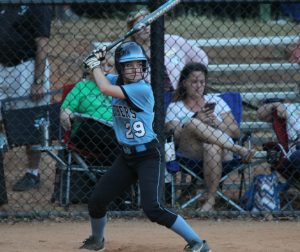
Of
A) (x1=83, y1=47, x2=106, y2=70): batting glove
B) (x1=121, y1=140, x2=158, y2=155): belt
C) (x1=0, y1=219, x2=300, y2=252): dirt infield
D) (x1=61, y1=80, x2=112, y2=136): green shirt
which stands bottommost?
(x1=0, y1=219, x2=300, y2=252): dirt infield

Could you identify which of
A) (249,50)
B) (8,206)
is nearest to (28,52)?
(8,206)

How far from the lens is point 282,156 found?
7.07 m

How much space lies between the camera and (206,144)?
706cm

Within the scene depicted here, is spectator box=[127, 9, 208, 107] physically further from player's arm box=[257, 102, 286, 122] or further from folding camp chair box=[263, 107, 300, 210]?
folding camp chair box=[263, 107, 300, 210]

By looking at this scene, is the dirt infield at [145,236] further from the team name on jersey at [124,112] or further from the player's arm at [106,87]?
the player's arm at [106,87]

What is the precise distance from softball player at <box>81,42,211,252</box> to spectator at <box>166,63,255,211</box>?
1.26 metres

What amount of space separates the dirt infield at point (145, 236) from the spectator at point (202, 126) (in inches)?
18.7

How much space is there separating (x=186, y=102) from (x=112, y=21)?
6.24 metres

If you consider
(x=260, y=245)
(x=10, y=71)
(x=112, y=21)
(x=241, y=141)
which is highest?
(x=112, y=21)

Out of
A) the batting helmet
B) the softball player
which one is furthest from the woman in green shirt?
the batting helmet

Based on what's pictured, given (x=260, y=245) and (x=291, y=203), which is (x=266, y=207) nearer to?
(x=291, y=203)

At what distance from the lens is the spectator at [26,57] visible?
757 cm

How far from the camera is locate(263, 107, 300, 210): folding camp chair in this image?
278 inches

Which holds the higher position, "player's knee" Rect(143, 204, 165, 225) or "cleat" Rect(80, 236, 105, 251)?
"player's knee" Rect(143, 204, 165, 225)
